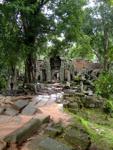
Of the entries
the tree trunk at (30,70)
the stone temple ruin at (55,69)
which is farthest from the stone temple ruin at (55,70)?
the tree trunk at (30,70)

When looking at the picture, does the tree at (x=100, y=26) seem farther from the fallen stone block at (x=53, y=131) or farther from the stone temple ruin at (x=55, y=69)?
the fallen stone block at (x=53, y=131)

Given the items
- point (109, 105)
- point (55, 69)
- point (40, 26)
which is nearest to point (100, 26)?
point (55, 69)

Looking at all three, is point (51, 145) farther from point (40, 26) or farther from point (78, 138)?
point (40, 26)

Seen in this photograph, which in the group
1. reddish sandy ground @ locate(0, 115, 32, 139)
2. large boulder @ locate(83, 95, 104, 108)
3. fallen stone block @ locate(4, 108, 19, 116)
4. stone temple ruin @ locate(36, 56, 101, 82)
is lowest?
large boulder @ locate(83, 95, 104, 108)

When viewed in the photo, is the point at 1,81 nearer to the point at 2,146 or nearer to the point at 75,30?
the point at 75,30

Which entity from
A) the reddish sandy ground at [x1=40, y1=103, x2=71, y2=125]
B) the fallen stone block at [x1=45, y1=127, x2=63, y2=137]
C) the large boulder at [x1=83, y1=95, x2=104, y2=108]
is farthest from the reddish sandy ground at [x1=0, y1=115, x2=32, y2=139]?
the large boulder at [x1=83, y1=95, x2=104, y2=108]

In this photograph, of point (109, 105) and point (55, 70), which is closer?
point (109, 105)

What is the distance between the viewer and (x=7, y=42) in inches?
628

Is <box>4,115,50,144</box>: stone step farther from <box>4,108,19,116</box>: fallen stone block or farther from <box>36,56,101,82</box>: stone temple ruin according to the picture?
<box>36,56,101,82</box>: stone temple ruin

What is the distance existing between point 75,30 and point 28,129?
1164 centimetres

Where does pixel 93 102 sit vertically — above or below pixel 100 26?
below

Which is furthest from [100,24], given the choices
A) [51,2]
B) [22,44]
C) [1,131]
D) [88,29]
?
[1,131]

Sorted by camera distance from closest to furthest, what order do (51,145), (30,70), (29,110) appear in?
(51,145)
(29,110)
(30,70)

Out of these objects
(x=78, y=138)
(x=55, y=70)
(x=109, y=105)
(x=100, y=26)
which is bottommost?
(x=78, y=138)
